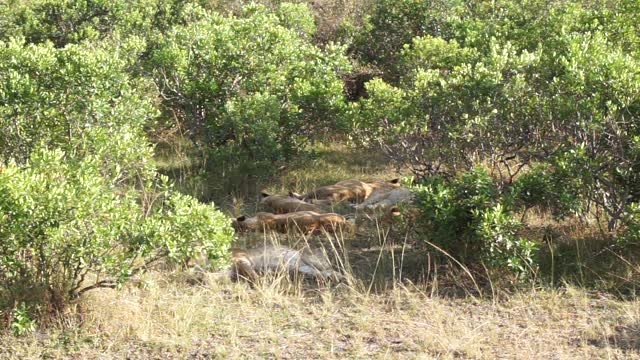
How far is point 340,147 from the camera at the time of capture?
1059 cm

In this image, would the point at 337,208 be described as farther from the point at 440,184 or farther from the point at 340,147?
the point at 340,147

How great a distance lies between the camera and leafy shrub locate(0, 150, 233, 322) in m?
4.84

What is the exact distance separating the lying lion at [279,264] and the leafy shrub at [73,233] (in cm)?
95

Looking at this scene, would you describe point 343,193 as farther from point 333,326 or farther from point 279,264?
point 333,326

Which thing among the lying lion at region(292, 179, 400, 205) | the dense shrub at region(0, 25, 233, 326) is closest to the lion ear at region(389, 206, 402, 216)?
the lying lion at region(292, 179, 400, 205)

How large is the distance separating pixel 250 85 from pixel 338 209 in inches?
75.3

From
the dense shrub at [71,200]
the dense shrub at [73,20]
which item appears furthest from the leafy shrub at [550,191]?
the dense shrub at [73,20]

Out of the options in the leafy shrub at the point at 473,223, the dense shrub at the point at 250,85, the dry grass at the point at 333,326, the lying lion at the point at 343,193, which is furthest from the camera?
the dense shrub at the point at 250,85

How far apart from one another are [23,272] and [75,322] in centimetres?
46

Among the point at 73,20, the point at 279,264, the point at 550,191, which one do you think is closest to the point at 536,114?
the point at 550,191

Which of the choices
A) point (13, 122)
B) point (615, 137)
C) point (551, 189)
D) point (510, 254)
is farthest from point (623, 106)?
point (13, 122)

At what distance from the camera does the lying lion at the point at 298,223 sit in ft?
24.0

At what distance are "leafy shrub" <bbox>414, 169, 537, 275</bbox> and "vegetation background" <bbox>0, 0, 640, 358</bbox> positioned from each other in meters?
0.02

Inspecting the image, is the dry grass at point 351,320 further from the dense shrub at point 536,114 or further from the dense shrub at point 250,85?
the dense shrub at point 250,85
